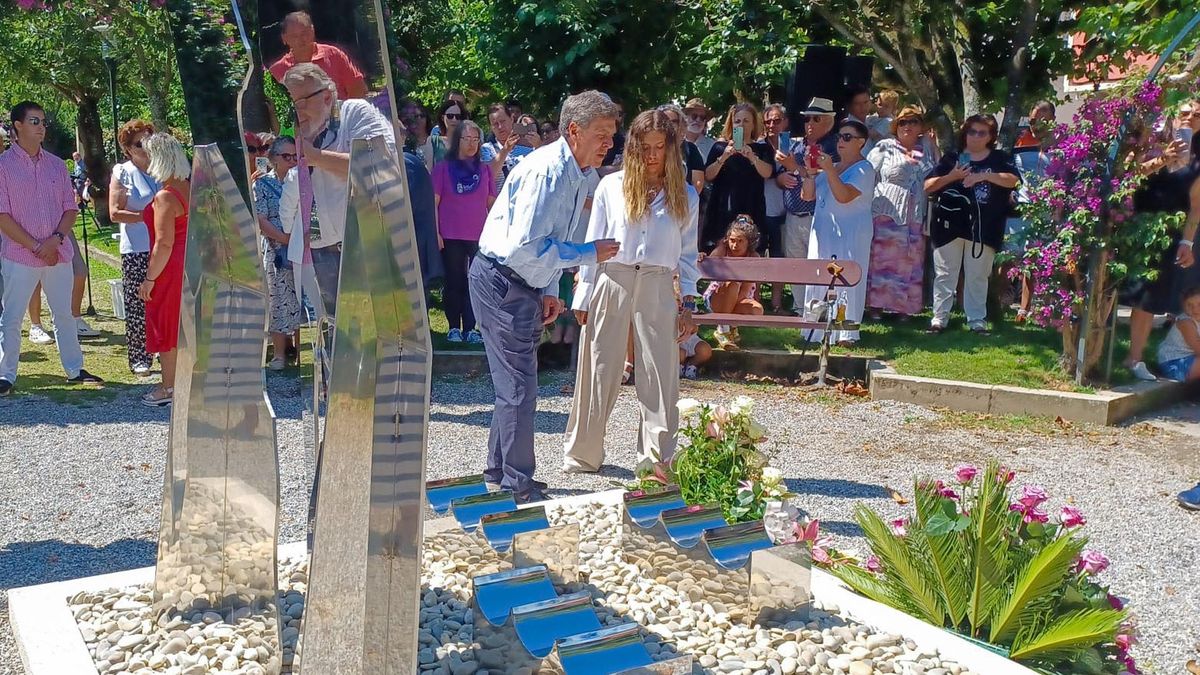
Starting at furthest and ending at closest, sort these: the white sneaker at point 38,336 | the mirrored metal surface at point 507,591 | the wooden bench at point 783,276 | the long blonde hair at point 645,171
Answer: the white sneaker at point 38,336 → the wooden bench at point 783,276 → the long blonde hair at point 645,171 → the mirrored metal surface at point 507,591

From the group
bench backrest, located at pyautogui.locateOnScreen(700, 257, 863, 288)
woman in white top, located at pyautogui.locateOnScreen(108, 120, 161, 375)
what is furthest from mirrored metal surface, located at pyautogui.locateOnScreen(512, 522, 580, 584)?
woman in white top, located at pyautogui.locateOnScreen(108, 120, 161, 375)

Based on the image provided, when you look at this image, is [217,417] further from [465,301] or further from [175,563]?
[465,301]

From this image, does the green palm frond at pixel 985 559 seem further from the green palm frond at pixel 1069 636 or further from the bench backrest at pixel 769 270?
the bench backrest at pixel 769 270

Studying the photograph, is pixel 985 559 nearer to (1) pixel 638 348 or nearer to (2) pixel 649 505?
(2) pixel 649 505

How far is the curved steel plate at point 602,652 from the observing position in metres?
3.27

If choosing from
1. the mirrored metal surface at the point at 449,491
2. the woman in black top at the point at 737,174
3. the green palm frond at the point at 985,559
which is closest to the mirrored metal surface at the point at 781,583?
the green palm frond at the point at 985,559

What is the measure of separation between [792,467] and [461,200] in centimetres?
468

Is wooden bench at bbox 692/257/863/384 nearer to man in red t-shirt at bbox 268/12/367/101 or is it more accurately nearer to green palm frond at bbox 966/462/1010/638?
green palm frond at bbox 966/462/1010/638

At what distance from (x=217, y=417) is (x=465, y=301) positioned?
6954 mm

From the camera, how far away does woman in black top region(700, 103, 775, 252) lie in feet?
35.5

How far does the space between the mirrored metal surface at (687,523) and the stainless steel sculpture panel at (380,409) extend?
5.50 ft

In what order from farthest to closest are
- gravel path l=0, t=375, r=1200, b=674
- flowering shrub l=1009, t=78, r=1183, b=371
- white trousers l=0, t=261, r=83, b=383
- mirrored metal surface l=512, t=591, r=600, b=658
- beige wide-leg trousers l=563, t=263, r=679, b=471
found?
white trousers l=0, t=261, r=83, b=383 < flowering shrub l=1009, t=78, r=1183, b=371 < beige wide-leg trousers l=563, t=263, r=679, b=471 < gravel path l=0, t=375, r=1200, b=674 < mirrored metal surface l=512, t=591, r=600, b=658

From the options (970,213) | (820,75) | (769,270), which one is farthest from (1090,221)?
(820,75)

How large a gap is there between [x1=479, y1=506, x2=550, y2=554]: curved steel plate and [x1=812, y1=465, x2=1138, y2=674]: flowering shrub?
1237 mm
